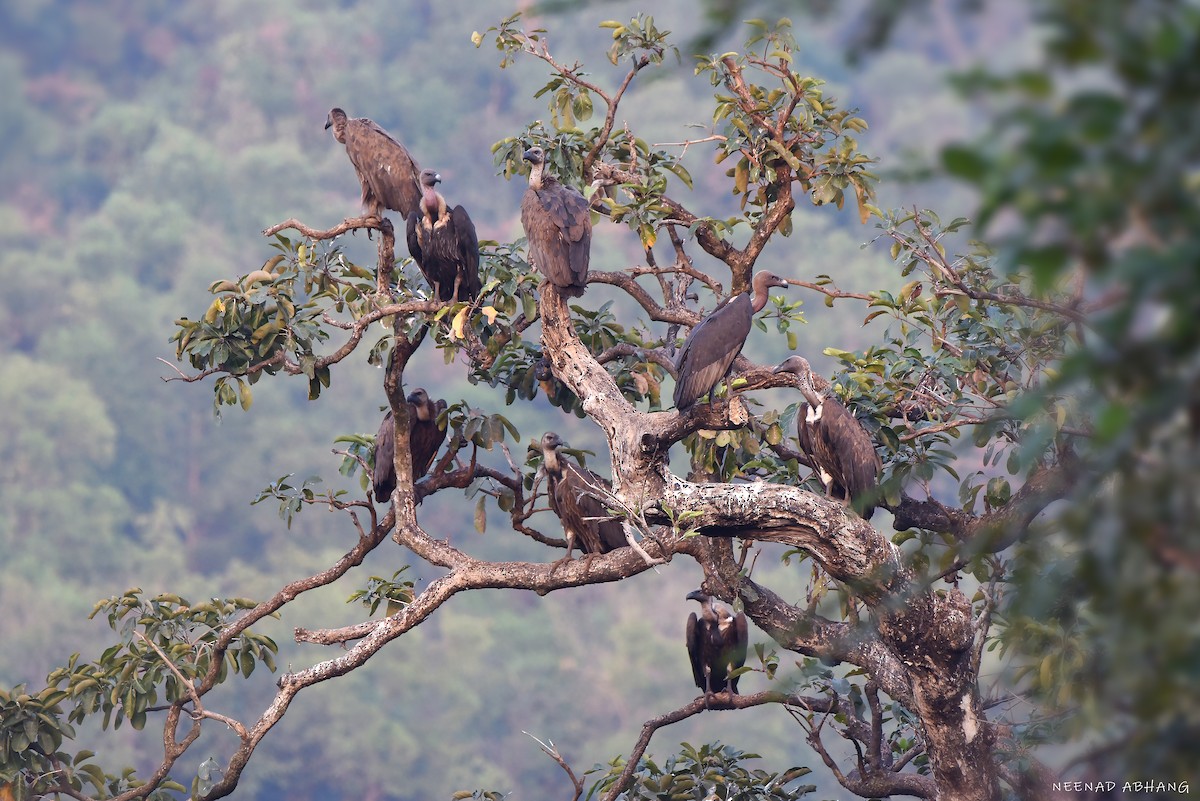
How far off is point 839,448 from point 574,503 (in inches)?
41.9

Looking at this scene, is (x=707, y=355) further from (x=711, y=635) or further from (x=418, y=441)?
(x=711, y=635)

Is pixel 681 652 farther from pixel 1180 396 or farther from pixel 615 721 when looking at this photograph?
pixel 1180 396

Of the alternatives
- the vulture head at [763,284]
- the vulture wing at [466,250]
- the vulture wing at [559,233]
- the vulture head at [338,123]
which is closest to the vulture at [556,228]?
the vulture wing at [559,233]

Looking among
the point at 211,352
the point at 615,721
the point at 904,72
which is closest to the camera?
the point at 211,352

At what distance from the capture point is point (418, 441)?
22.5 feet

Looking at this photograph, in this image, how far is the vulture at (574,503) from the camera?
6.07 meters

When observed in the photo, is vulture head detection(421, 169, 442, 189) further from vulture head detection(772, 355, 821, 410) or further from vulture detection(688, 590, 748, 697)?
vulture head detection(772, 355, 821, 410)

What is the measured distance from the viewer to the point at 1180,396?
1.90 m

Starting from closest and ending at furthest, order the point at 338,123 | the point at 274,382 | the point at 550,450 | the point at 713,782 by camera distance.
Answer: the point at 713,782
the point at 550,450
the point at 338,123
the point at 274,382

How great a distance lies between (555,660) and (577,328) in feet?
102

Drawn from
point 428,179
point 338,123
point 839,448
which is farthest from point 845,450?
point 338,123

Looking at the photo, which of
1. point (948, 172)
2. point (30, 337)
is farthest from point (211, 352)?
point (30, 337)

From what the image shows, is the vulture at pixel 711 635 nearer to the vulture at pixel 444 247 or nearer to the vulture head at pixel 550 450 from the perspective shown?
the vulture head at pixel 550 450

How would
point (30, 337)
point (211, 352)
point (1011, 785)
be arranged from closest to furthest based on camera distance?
point (1011, 785), point (211, 352), point (30, 337)
